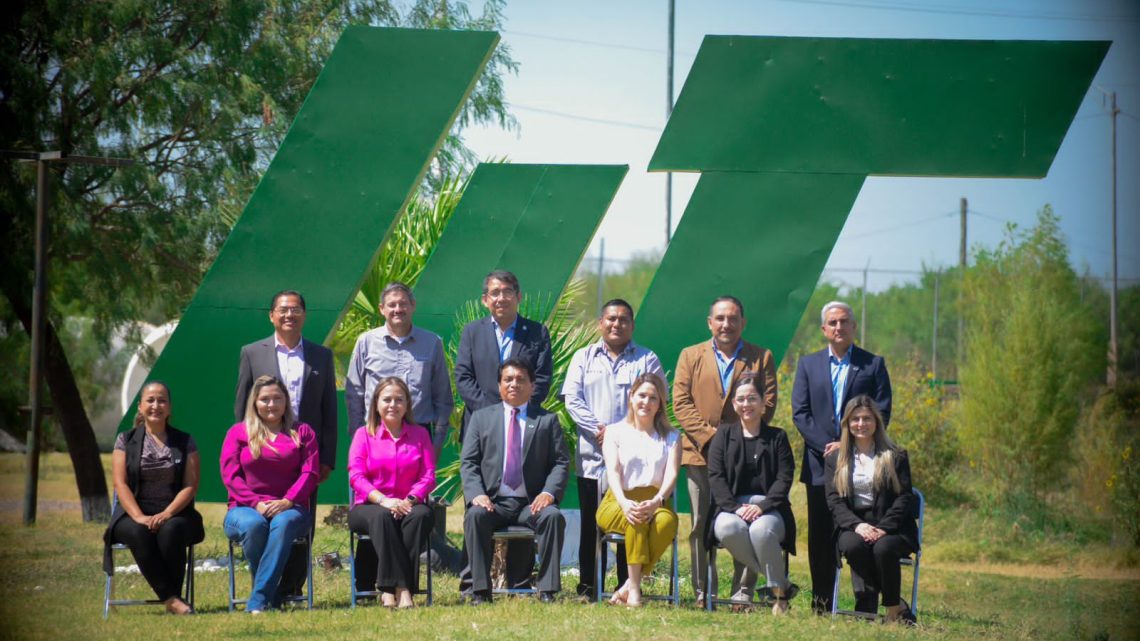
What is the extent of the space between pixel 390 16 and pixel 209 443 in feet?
23.7

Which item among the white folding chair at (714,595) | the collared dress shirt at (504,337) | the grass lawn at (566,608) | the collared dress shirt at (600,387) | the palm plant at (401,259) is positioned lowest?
the grass lawn at (566,608)

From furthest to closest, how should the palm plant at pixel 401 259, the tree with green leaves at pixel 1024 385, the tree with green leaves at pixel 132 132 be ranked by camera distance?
the tree with green leaves at pixel 1024 385, the tree with green leaves at pixel 132 132, the palm plant at pixel 401 259

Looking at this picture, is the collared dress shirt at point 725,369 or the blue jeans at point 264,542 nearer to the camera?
Result: the blue jeans at point 264,542

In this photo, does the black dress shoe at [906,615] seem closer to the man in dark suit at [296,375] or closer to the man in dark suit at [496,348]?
the man in dark suit at [496,348]

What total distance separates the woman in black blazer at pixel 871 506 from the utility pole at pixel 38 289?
24.5 feet

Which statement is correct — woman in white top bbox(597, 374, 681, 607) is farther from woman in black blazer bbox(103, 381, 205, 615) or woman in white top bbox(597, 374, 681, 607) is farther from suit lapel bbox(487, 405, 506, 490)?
woman in black blazer bbox(103, 381, 205, 615)

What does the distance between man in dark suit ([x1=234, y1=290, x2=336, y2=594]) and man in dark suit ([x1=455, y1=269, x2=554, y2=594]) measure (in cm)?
72

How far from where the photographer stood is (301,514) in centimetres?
578

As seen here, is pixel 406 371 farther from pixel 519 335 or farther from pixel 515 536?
pixel 515 536

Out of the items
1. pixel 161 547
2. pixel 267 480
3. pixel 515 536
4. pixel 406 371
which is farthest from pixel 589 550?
pixel 161 547

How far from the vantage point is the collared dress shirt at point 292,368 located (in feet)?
20.3

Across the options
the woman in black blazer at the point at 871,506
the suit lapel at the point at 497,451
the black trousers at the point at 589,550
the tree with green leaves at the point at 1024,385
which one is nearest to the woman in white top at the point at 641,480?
the black trousers at the point at 589,550

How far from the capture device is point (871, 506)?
19.2ft

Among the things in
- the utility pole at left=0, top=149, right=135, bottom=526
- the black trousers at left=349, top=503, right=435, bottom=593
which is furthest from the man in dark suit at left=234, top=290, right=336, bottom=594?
the utility pole at left=0, top=149, right=135, bottom=526
